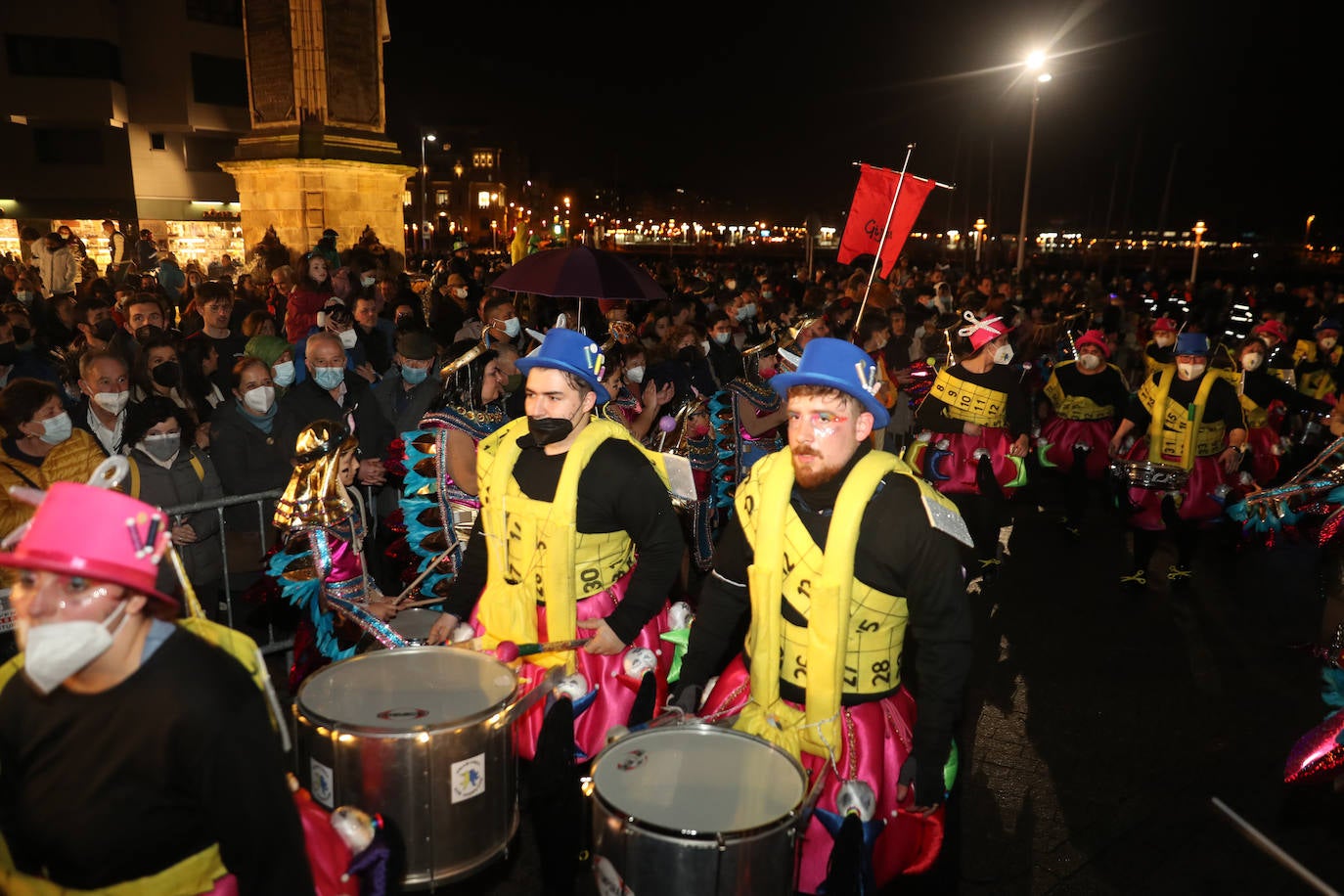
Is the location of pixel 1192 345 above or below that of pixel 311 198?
below

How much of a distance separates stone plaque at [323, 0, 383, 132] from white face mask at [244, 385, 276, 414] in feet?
50.0

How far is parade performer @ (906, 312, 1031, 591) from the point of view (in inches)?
301

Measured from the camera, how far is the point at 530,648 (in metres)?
3.94

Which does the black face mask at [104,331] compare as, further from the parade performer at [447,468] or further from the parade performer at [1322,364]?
the parade performer at [1322,364]

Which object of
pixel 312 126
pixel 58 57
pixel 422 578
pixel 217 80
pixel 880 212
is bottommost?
pixel 422 578

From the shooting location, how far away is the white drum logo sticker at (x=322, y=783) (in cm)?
326

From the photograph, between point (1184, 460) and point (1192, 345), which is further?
point (1192, 345)

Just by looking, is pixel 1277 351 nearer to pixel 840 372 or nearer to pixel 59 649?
pixel 840 372

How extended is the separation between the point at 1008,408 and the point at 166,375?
6801 millimetres

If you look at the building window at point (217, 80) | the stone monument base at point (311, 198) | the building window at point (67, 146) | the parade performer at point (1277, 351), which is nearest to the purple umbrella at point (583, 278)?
the parade performer at point (1277, 351)

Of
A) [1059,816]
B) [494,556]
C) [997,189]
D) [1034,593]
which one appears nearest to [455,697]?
[494,556]

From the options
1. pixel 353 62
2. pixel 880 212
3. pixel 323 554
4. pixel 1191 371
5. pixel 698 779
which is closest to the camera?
pixel 698 779

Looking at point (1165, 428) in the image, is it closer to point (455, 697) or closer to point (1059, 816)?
point (1059, 816)

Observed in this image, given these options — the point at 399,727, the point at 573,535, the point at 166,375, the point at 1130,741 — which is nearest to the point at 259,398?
the point at 166,375
